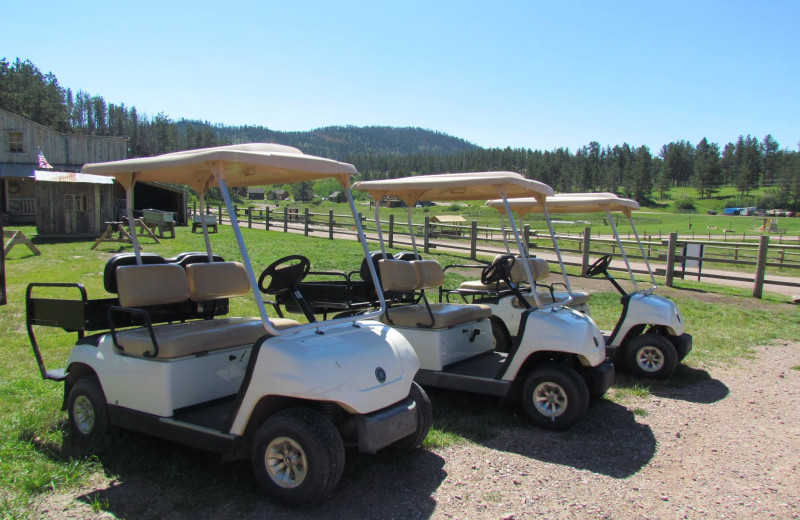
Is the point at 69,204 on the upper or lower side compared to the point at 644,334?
upper

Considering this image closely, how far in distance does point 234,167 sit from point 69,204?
1873 centimetres

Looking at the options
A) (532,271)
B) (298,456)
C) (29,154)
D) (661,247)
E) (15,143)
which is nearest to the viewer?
(298,456)

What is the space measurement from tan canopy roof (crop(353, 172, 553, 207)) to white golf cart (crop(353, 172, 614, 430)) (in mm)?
10

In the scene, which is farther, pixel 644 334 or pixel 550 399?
pixel 644 334

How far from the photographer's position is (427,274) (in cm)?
652

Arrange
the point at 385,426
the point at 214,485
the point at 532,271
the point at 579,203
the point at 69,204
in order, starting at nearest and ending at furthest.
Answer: the point at 385,426 → the point at 214,485 → the point at 579,203 → the point at 532,271 → the point at 69,204

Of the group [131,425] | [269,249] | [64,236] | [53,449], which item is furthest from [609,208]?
[64,236]

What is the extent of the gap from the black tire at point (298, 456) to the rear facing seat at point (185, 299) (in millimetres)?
812

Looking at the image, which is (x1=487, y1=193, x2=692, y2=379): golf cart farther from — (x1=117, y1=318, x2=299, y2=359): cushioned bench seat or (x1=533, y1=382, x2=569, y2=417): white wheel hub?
(x1=117, y1=318, x2=299, y2=359): cushioned bench seat

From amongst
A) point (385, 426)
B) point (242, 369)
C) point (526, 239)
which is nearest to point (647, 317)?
point (385, 426)

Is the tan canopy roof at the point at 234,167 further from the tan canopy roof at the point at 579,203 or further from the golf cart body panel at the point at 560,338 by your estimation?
the tan canopy roof at the point at 579,203

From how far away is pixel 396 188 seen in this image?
592cm

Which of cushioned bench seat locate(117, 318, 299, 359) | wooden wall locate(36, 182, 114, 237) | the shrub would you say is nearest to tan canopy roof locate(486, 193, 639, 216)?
cushioned bench seat locate(117, 318, 299, 359)

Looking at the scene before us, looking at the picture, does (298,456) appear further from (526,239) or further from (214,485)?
(526,239)
